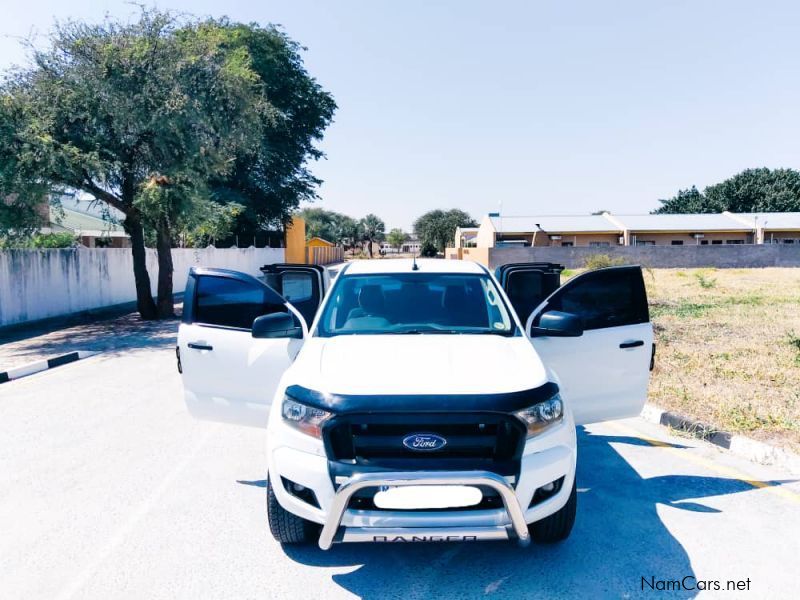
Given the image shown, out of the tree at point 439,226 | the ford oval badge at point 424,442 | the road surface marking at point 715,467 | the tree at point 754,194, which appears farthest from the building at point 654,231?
the ford oval badge at point 424,442

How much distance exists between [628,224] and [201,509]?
52804 mm

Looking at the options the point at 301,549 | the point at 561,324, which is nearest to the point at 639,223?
the point at 561,324

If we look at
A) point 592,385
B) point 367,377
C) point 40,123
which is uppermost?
point 40,123

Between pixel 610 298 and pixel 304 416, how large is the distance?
259 cm

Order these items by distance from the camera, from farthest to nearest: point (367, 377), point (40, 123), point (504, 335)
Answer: point (40, 123), point (504, 335), point (367, 377)

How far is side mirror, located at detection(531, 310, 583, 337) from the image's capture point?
394 cm

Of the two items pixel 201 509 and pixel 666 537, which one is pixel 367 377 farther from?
pixel 666 537

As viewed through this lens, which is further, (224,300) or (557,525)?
(224,300)

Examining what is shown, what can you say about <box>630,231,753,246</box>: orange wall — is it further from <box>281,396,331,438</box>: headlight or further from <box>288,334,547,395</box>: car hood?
<box>281,396,331,438</box>: headlight

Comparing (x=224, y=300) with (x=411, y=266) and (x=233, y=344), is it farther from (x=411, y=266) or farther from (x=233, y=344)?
(x=411, y=266)

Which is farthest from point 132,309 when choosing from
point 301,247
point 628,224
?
point 628,224

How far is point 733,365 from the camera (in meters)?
8.27

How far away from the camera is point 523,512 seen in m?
2.90

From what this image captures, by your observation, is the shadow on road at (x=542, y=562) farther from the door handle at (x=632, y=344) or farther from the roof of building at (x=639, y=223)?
the roof of building at (x=639, y=223)
